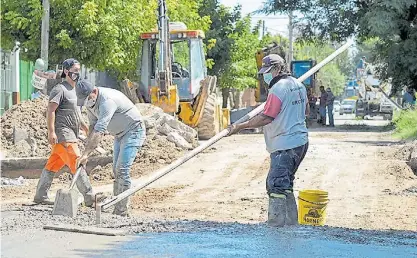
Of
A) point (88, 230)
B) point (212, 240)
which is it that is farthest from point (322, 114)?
point (212, 240)

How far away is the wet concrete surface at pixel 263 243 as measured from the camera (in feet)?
21.4

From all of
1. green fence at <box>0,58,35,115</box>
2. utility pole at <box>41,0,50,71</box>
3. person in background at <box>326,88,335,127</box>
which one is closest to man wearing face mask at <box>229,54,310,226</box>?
utility pole at <box>41,0,50,71</box>

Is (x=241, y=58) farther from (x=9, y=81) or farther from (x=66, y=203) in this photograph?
(x=66, y=203)

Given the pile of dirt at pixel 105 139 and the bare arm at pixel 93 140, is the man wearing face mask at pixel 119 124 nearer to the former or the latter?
the bare arm at pixel 93 140

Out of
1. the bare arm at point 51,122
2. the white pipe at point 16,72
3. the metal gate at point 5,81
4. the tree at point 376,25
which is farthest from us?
the white pipe at point 16,72

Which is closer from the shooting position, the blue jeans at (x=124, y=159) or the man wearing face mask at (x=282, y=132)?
the man wearing face mask at (x=282, y=132)

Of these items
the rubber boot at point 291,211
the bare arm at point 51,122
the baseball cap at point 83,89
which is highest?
the baseball cap at point 83,89

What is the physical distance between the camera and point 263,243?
6898mm

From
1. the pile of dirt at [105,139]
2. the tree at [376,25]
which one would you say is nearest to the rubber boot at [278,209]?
the pile of dirt at [105,139]

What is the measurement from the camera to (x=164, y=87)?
20.0 metres

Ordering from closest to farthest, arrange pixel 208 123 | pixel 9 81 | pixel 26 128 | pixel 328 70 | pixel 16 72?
pixel 26 128 → pixel 208 123 → pixel 9 81 → pixel 16 72 → pixel 328 70

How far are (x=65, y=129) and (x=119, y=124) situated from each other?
0.91 metres

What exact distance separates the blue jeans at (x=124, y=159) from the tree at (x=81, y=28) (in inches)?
530

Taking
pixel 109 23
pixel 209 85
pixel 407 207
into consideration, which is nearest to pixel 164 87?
pixel 209 85
